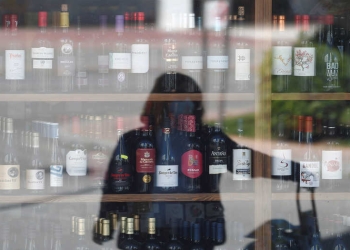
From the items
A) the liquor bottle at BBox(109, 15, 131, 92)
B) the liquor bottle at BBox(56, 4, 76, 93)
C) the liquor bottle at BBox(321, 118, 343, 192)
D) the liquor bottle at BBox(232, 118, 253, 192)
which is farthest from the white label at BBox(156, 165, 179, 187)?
the liquor bottle at BBox(321, 118, 343, 192)

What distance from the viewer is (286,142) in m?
2.29

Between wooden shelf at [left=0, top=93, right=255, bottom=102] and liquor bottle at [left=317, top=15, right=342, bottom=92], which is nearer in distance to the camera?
wooden shelf at [left=0, top=93, right=255, bottom=102]

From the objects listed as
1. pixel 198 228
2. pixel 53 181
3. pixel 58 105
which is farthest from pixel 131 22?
pixel 198 228

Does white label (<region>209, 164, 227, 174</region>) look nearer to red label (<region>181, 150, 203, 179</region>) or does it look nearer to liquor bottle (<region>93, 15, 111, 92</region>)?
red label (<region>181, 150, 203, 179</region>)

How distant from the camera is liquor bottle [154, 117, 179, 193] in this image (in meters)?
2.21

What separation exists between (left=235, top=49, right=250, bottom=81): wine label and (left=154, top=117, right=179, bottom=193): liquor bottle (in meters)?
0.31

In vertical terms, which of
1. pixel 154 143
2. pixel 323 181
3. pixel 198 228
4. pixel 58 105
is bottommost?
pixel 198 228

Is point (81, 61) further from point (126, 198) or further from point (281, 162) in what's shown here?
point (281, 162)

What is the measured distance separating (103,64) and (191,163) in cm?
48

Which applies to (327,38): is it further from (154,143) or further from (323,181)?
(154,143)

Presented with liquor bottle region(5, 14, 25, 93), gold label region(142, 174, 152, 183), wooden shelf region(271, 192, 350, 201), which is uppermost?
liquor bottle region(5, 14, 25, 93)

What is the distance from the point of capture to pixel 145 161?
88.1 inches

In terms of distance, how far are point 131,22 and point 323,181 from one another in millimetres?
915

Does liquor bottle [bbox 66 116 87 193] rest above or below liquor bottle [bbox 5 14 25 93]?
below
